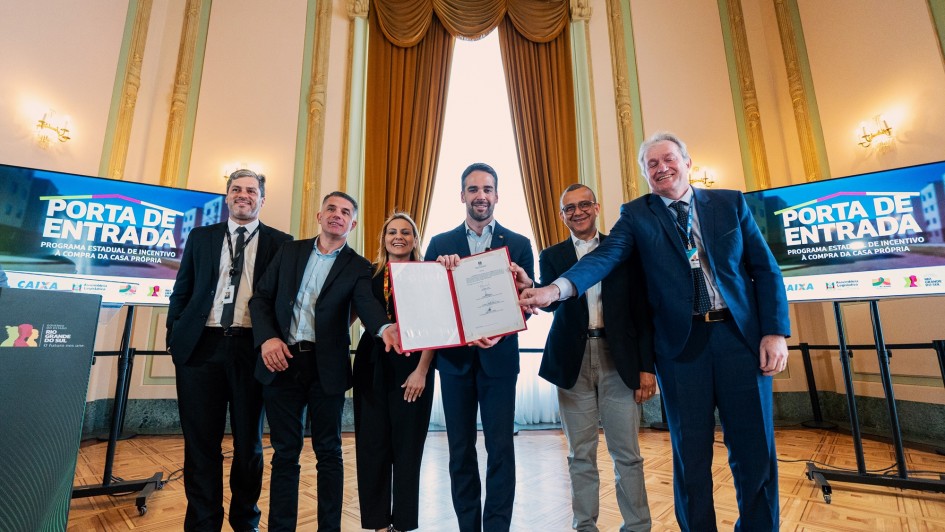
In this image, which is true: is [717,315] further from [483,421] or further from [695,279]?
[483,421]

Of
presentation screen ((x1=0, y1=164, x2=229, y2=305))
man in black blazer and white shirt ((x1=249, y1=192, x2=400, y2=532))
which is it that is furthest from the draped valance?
man in black blazer and white shirt ((x1=249, y1=192, x2=400, y2=532))

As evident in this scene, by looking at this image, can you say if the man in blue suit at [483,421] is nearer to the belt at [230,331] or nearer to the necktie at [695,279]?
the necktie at [695,279]

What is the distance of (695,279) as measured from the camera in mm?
1434

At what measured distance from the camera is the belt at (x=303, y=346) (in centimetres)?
175

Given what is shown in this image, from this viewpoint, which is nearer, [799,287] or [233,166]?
[799,287]

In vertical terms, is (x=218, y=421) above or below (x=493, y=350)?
below

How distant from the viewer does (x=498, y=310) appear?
4.91 ft

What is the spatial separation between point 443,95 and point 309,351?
387 cm

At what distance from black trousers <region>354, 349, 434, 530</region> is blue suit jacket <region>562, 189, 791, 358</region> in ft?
2.77

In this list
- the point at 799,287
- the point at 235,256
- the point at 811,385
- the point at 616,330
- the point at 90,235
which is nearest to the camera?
the point at 616,330

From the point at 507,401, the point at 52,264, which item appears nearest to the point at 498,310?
the point at 507,401

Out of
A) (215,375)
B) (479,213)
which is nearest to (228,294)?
(215,375)

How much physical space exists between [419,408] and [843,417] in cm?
447

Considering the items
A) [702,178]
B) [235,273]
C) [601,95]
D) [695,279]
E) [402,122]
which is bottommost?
[695,279]
